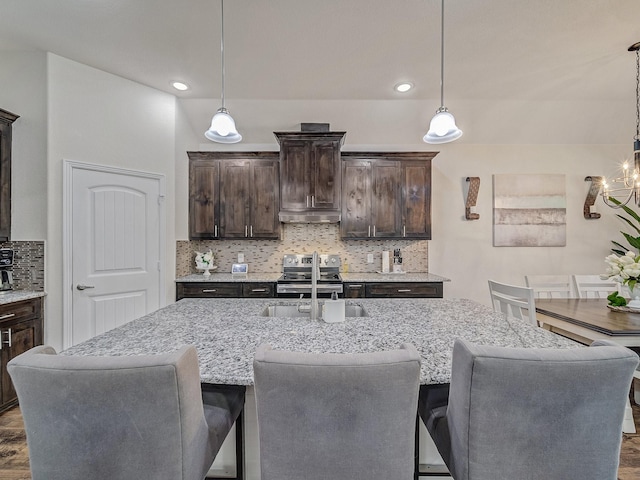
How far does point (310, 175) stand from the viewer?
363 cm

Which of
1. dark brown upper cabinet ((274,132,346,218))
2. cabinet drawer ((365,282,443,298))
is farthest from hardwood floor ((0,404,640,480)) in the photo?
dark brown upper cabinet ((274,132,346,218))

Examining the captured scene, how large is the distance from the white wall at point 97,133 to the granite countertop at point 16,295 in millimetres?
115

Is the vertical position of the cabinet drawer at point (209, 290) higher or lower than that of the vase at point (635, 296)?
lower

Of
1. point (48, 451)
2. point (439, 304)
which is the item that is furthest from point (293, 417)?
point (439, 304)

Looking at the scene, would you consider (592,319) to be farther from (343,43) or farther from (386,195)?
(343,43)

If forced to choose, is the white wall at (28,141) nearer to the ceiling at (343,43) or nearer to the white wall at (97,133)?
the white wall at (97,133)

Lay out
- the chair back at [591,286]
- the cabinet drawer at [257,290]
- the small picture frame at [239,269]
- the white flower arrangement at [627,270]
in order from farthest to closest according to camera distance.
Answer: the small picture frame at [239,269] < the cabinet drawer at [257,290] < the chair back at [591,286] < the white flower arrangement at [627,270]

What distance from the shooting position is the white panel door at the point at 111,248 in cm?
283

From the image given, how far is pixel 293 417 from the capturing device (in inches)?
33.2

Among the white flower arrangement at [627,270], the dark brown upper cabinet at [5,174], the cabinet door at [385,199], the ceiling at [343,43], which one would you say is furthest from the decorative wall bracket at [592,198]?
the dark brown upper cabinet at [5,174]

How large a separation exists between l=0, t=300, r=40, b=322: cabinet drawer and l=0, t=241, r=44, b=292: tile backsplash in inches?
6.8

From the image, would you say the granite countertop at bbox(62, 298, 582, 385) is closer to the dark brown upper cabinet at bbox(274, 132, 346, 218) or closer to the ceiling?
the dark brown upper cabinet at bbox(274, 132, 346, 218)

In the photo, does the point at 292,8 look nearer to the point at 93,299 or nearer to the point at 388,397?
the point at 388,397

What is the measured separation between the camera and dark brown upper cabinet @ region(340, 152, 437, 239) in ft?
12.3
